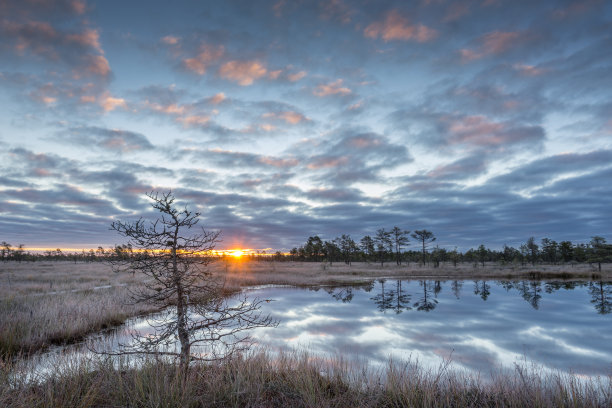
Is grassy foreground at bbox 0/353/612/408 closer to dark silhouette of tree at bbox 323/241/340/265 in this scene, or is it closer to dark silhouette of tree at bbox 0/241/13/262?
dark silhouette of tree at bbox 323/241/340/265

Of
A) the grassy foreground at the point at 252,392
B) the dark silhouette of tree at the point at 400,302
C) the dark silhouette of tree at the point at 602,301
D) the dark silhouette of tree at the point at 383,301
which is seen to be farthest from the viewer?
the dark silhouette of tree at the point at 383,301

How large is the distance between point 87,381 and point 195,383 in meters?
2.39

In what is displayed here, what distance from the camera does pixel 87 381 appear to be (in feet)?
22.0

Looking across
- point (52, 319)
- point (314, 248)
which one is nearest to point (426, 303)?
point (52, 319)

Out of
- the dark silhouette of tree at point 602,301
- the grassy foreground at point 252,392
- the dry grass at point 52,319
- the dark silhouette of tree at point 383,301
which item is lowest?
the dark silhouette of tree at point 383,301

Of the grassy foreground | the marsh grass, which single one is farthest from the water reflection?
the marsh grass

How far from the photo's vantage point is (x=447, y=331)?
18.7 m

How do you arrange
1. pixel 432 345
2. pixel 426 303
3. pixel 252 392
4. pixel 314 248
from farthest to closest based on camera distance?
pixel 314 248
pixel 426 303
pixel 432 345
pixel 252 392

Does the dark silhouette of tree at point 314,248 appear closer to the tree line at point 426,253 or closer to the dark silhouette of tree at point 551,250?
the tree line at point 426,253

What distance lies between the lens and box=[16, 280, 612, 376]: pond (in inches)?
521

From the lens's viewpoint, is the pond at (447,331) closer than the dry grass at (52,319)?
No

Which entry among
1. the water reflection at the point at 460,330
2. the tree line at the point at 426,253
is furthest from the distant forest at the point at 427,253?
the water reflection at the point at 460,330

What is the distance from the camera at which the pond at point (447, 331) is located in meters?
13.2

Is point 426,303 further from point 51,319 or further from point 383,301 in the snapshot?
point 51,319
